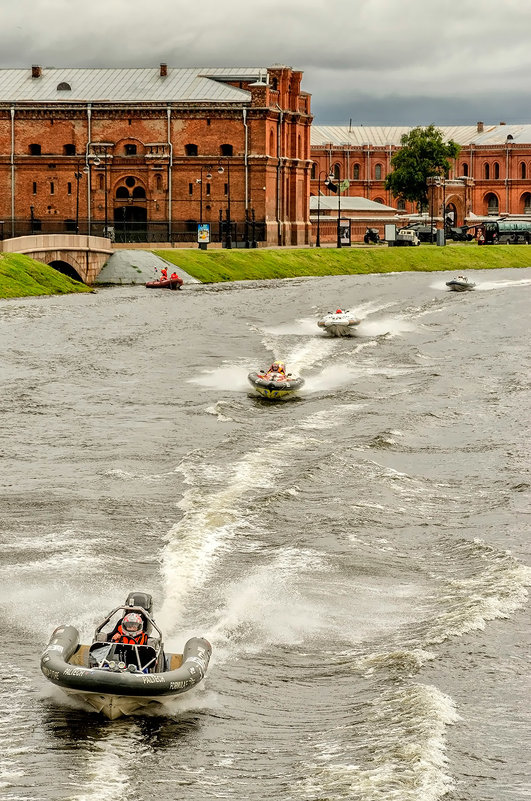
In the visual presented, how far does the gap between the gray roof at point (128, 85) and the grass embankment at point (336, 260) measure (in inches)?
691

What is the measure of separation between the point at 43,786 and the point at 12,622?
18.4 feet

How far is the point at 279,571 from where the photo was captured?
23047 mm

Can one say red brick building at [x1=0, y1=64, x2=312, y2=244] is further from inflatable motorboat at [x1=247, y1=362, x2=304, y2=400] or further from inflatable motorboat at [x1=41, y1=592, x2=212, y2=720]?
inflatable motorboat at [x1=41, y1=592, x2=212, y2=720]

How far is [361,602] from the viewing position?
70.4ft

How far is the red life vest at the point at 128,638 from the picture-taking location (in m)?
17.2

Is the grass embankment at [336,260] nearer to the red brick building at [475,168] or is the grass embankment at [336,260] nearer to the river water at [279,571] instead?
the red brick building at [475,168]

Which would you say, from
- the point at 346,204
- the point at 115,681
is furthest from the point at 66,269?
the point at 115,681

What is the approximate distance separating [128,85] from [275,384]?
3488 inches

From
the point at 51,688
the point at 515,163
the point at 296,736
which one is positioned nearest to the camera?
the point at 296,736

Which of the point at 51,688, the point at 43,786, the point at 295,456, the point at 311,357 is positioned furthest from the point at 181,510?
the point at 311,357

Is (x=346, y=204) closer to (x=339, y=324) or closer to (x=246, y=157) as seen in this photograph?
(x=246, y=157)

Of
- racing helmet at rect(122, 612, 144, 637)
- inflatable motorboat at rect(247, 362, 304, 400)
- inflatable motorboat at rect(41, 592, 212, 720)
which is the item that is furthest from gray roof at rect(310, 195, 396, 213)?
racing helmet at rect(122, 612, 144, 637)

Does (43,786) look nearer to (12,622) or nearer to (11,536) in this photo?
(12,622)

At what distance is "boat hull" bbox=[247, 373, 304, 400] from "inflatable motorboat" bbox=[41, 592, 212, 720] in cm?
2390
